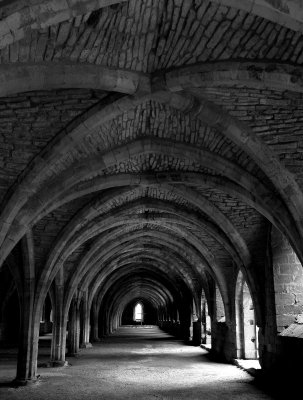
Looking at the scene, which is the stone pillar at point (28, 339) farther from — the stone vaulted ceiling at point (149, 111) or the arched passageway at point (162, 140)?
the stone vaulted ceiling at point (149, 111)

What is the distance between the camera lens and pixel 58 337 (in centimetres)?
→ 1257

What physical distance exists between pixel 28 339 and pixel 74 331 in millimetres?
6914

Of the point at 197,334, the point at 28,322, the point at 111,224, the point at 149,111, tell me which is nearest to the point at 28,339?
the point at 28,322

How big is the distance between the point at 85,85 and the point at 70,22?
33.3 inches

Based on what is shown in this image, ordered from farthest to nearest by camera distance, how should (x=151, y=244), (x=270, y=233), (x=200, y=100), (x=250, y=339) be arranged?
1. (x=151, y=244)
2. (x=250, y=339)
3. (x=270, y=233)
4. (x=200, y=100)

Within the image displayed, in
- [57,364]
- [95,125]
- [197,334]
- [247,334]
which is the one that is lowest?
[57,364]

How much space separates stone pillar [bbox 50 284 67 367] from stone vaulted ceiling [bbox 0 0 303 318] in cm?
295

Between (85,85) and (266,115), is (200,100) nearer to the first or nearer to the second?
(266,115)

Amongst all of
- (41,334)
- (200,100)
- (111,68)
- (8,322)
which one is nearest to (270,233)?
(200,100)

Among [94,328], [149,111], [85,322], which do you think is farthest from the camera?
[94,328]

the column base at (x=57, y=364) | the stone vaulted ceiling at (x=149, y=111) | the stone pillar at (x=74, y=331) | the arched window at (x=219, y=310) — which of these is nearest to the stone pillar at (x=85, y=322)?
the stone pillar at (x=74, y=331)

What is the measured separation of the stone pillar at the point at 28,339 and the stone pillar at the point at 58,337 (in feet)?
9.63

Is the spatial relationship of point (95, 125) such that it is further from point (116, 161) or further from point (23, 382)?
point (23, 382)

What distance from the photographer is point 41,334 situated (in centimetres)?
2606
